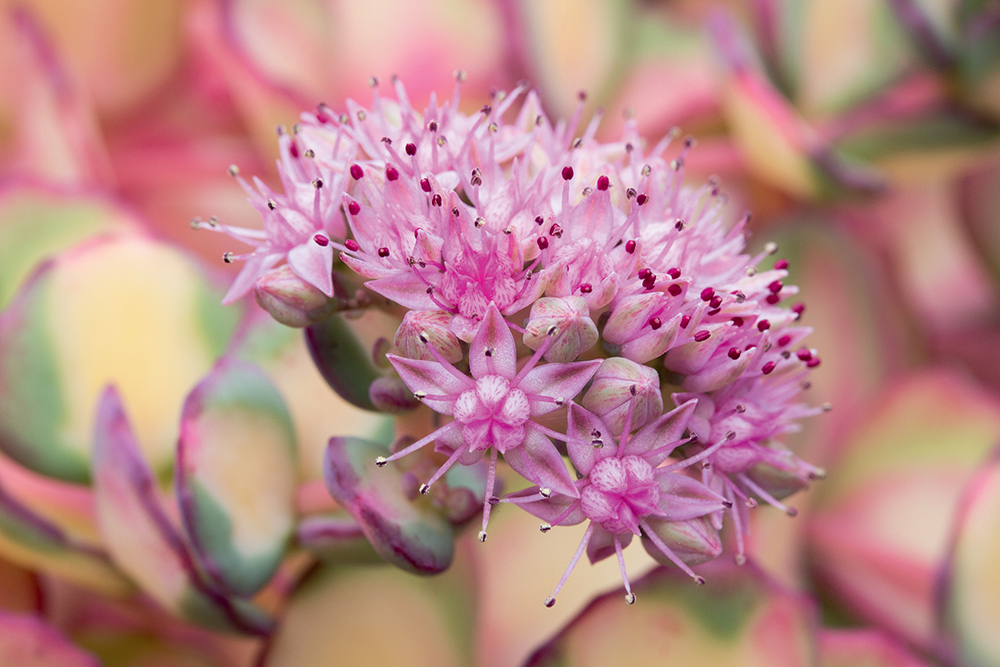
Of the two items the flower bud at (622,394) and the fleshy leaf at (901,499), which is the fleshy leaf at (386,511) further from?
the fleshy leaf at (901,499)

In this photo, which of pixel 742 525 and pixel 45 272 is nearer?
pixel 742 525

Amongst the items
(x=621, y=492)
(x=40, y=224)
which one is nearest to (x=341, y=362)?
(x=621, y=492)

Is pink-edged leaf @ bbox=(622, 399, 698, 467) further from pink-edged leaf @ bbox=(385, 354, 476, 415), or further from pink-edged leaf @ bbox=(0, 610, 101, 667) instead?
pink-edged leaf @ bbox=(0, 610, 101, 667)

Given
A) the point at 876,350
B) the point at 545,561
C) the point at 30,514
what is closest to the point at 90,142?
the point at 30,514

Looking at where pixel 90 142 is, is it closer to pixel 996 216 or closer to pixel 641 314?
pixel 641 314

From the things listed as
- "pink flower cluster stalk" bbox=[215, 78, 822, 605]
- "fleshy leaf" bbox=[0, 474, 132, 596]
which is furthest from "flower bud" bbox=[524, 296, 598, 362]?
"fleshy leaf" bbox=[0, 474, 132, 596]

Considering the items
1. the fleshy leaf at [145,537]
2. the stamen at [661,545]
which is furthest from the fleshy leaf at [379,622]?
the stamen at [661,545]

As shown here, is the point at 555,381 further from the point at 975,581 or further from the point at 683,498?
the point at 975,581

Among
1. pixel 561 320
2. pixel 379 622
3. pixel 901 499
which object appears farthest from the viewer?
pixel 901 499
